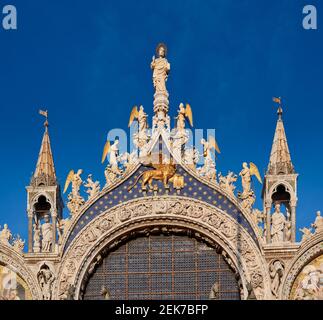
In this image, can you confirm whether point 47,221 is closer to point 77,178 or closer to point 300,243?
point 77,178

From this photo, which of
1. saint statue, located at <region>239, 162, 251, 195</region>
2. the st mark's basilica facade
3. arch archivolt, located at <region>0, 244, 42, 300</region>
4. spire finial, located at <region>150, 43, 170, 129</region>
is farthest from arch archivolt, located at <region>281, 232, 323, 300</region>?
arch archivolt, located at <region>0, 244, 42, 300</region>

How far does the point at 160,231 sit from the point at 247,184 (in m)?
2.13

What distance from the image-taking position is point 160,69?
107 feet

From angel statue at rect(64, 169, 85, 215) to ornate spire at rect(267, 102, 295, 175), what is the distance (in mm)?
4078

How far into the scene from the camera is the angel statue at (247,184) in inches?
1212

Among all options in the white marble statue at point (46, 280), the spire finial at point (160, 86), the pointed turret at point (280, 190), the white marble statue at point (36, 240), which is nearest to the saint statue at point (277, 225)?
the pointed turret at point (280, 190)

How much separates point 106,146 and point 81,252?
2.51m

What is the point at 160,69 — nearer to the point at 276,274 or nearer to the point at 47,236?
the point at 47,236

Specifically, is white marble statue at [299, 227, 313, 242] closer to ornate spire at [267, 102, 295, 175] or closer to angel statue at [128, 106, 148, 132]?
ornate spire at [267, 102, 295, 175]

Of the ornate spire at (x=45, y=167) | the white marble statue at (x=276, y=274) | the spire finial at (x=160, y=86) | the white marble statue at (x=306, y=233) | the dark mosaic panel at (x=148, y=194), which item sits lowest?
the white marble statue at (x=276, y=274)

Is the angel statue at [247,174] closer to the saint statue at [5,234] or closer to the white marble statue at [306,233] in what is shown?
the white marble statue at [306,233]

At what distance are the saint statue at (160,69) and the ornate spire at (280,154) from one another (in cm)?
264

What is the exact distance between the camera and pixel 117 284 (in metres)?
31.1
